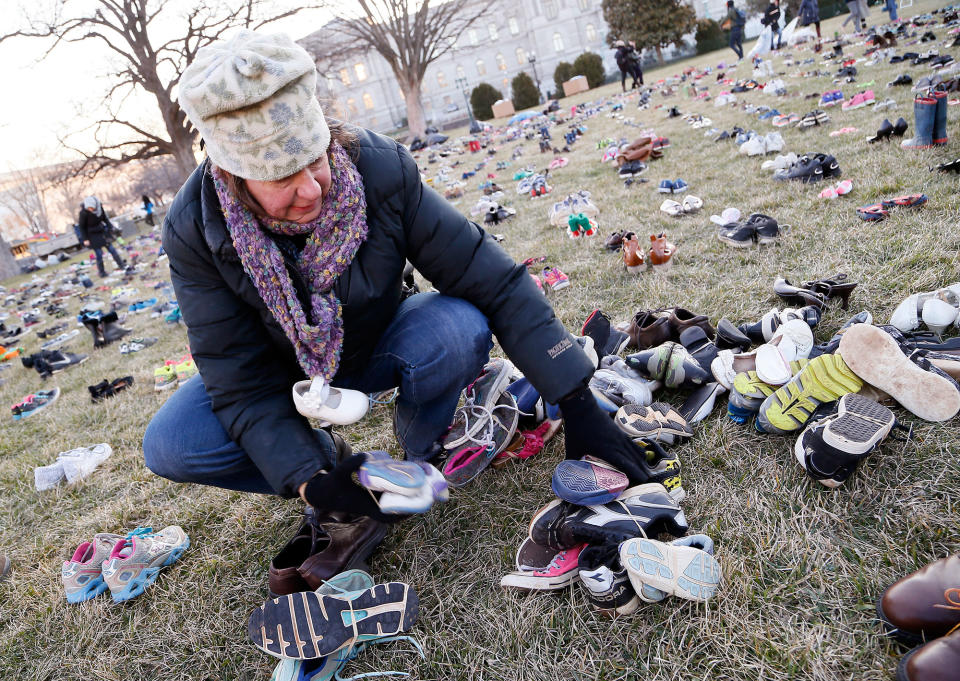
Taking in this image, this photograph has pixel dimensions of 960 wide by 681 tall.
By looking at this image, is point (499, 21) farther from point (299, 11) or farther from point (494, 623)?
point (494, 623)

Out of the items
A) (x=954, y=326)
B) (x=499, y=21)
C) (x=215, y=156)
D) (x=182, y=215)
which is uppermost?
(x=499, y=21)

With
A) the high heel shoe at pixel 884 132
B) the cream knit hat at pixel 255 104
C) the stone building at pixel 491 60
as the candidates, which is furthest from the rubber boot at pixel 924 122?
the stone building at pixel 491 60

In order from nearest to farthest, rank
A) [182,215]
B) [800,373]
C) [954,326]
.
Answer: [182,215] < [800,373] < [954,326]

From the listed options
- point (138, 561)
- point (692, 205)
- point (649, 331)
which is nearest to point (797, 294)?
point (649, 331)

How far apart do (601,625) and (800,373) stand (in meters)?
1.05

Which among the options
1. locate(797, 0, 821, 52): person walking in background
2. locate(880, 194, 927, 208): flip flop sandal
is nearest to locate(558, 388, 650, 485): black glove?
locate(880, 194, 927, 208): flip flop sandal

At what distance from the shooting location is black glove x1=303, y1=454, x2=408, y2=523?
4.66ft

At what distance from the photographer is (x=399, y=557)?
5.86ft

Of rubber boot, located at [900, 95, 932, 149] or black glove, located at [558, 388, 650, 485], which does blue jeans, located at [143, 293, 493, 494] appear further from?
rubber boot, located at [900, 95, 932, 149]

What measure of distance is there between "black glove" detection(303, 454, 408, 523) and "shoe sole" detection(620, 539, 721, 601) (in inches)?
27.5

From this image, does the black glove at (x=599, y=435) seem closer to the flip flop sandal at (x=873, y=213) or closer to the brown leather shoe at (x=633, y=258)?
the brown leather shoe at (x=633, y=258)

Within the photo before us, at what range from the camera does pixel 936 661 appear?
3.08 feet

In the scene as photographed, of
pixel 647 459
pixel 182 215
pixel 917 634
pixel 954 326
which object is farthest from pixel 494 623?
pixel 954 326

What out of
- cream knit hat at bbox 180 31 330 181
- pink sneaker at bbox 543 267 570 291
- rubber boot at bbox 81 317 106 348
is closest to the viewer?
cream knit hat at bbox 180 31 330 181
